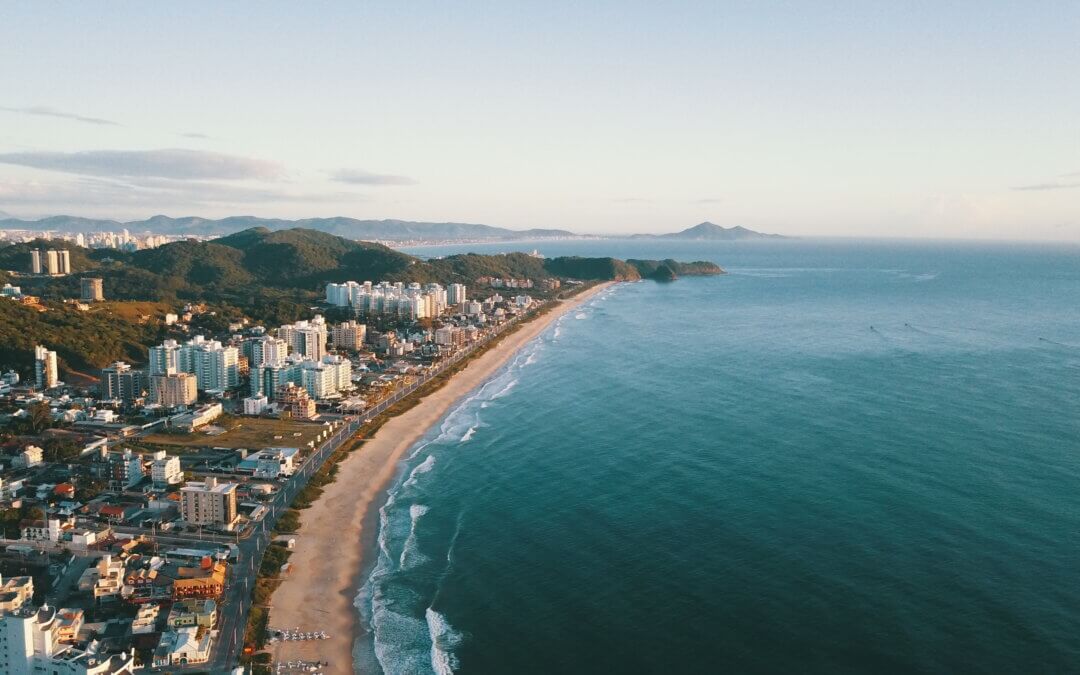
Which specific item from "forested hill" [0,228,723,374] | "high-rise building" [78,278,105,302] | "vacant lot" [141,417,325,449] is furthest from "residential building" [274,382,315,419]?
"high-rise building" [78,278,105,302]

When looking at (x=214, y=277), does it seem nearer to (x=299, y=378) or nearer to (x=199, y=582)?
(x=299, y=378)

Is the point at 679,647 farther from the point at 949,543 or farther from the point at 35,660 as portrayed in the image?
the point at 35,660

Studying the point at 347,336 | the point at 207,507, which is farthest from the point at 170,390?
the point at 347,336

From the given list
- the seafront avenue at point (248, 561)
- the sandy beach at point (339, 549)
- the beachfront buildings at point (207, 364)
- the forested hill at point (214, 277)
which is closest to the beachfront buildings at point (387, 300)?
the forested hill at point (214, 277)

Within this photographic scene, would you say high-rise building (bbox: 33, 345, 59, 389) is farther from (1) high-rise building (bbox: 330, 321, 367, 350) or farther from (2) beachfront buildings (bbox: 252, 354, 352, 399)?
(1) high-rise building (bbox: 330, 321, 367, 350)

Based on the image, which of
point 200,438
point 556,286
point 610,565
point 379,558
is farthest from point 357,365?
point 556,286

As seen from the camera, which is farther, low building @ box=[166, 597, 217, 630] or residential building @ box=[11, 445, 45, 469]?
residential building @ box=[11, 445, 45, 469]

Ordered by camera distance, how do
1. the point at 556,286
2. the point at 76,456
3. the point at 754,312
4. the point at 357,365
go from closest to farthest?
the point at 76,456 < the point at 357,365 < the point at 754,312 < the point at 556,286
